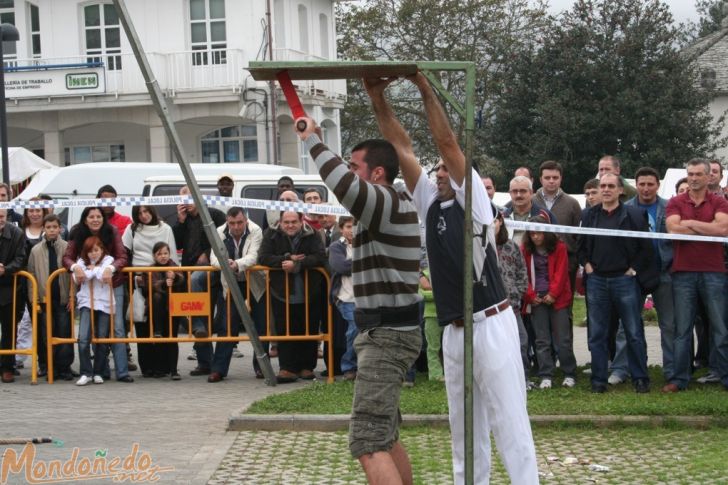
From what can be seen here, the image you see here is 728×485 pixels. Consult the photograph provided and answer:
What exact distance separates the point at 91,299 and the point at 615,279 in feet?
17.7

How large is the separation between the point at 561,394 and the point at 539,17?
43780mm

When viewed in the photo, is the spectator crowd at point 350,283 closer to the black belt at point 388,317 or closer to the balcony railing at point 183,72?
the black belt at point 388,317

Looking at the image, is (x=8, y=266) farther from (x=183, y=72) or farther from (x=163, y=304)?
(x=183, y=72)

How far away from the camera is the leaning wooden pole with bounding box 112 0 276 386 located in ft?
35.8

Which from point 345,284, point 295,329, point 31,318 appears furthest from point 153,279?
point 345,284

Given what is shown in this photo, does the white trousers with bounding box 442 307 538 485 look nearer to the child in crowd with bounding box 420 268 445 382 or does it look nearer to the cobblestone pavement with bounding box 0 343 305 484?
the cobblestone pavement with bounding box 0 343 305 484

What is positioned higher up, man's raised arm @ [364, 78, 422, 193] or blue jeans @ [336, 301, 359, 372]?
man's raised arm @ [364, 78, 422, 193]

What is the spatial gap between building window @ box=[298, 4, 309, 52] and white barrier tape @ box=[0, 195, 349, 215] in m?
30.5

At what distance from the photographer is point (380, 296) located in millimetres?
6379

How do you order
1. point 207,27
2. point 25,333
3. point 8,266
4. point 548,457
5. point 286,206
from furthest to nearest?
point 207,27, point 25,333, point 8,266, point 286,206, point 548,457

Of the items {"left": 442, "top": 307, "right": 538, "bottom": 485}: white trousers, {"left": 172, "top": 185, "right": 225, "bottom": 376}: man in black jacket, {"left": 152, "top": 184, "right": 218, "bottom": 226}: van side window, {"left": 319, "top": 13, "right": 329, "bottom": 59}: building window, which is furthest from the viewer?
{"left": 319, "top": 13, "right": 329, "bottom": 59}: building window

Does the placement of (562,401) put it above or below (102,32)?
below

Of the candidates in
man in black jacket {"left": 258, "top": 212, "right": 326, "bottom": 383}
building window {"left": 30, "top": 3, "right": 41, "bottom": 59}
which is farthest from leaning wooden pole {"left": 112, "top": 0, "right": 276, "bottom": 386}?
building window {"left": 30, "top": 3, "right": 41, "bottom": 59}

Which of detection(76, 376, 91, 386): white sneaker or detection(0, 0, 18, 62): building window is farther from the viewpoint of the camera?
detection(0, 0, 18, 62): building window
